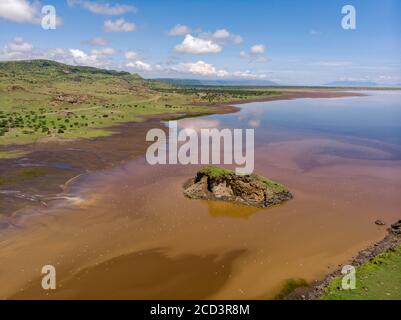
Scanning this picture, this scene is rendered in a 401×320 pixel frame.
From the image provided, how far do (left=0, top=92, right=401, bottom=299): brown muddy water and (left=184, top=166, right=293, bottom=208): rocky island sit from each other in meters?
0.92

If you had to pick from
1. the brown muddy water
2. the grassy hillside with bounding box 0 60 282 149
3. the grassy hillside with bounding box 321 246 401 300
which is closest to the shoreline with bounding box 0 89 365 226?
the brown muddy water

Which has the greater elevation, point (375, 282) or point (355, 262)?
point (375, 282)

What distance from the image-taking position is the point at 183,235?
86.6 ft

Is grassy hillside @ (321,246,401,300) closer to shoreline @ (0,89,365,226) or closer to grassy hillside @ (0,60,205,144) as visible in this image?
shoreline @ (0,89,365,226)

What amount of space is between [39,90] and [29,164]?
78.8 metres

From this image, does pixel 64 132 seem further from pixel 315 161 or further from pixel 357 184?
pixel 357 184

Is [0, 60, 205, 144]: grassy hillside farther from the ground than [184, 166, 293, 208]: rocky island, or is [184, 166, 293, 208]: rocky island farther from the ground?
[0, 60, 205, 144]: grassy hillside

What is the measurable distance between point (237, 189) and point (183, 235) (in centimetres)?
834

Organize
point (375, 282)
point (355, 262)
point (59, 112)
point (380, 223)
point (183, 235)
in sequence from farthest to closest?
1. point (59, 112)
2. point (380, 223)
3. point (183, 235)
4. point (355, 262)
5. point (375, 282)

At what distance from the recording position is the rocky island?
32219mm

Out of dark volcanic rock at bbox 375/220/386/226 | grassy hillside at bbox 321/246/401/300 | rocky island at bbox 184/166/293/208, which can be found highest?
rocky island at bbox 184/166/293/208

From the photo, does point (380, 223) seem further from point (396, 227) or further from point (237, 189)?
point (237, 189)

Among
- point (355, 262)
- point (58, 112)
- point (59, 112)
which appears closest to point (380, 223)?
point (355, 262)
